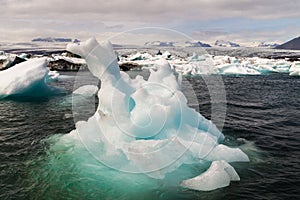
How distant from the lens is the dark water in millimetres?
6918

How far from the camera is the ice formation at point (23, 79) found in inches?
710

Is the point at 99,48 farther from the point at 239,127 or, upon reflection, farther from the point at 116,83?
the point at 239,127

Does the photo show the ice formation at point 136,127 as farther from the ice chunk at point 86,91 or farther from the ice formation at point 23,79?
the ice chunk at point 86,91

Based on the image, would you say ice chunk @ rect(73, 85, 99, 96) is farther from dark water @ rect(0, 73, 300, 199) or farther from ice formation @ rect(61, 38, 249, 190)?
ice formation @ rect(61, 38, 249, 190)

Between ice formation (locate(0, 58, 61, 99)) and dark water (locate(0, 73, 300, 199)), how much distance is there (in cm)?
76

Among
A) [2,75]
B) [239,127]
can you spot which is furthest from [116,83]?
[2,75]

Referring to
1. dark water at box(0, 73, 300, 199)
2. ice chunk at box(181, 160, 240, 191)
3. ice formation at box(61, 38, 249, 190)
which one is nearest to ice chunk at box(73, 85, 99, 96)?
dark water at box(0, 73, 300, 199)

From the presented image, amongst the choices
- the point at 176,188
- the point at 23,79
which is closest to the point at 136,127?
the point at 176,188

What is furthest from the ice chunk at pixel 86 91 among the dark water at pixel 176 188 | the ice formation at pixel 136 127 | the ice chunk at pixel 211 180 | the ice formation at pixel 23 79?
the ice chunk at pixel 211 180

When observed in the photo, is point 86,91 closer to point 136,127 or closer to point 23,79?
point 23,79

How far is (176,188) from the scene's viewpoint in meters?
7.11

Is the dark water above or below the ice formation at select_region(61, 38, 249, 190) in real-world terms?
below

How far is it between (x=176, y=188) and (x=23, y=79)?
14.2m

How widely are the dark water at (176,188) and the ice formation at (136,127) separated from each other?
0.70 meters
